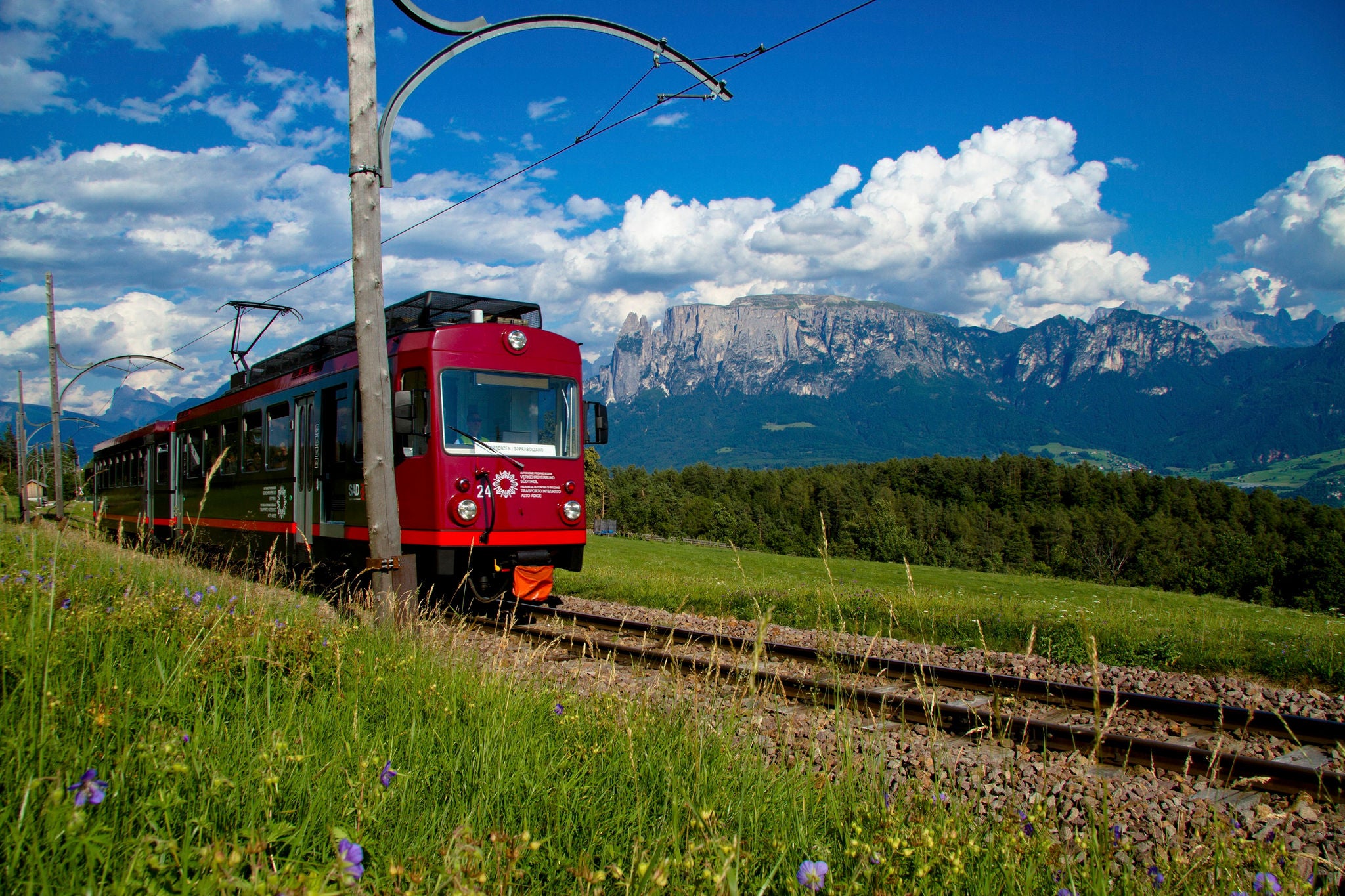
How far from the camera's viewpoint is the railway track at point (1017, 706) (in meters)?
4.57

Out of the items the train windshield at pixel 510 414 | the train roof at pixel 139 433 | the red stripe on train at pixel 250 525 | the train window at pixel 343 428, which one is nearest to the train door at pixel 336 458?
the train window at pixel 343 428

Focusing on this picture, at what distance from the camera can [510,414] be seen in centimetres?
937

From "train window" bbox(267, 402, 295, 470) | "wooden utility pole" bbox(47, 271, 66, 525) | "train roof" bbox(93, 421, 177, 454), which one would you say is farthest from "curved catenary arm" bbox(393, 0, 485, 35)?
"wooden utility pole" bbox(47, 271, 66, 525)

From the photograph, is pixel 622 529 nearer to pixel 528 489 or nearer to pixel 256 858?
pixel 528 489

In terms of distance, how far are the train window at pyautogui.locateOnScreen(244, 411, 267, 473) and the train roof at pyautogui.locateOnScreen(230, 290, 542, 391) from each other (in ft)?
4.32

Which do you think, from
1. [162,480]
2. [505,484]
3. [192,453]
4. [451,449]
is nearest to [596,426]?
[505,484]

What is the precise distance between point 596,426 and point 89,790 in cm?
881

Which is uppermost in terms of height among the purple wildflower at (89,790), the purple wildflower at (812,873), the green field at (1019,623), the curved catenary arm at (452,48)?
the curved catenary arm at (452,48)

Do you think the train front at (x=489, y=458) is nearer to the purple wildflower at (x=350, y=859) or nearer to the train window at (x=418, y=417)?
the train window at (x=418, y=417)

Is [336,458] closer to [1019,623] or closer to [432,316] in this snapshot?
[432,316]

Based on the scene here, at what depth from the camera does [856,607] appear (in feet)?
37.9

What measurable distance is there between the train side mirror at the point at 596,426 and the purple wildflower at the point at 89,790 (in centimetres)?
846

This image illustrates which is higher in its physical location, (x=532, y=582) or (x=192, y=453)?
(x=192, y=453)

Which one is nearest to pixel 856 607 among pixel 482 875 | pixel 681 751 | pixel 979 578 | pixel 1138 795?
pixel 1138 795
